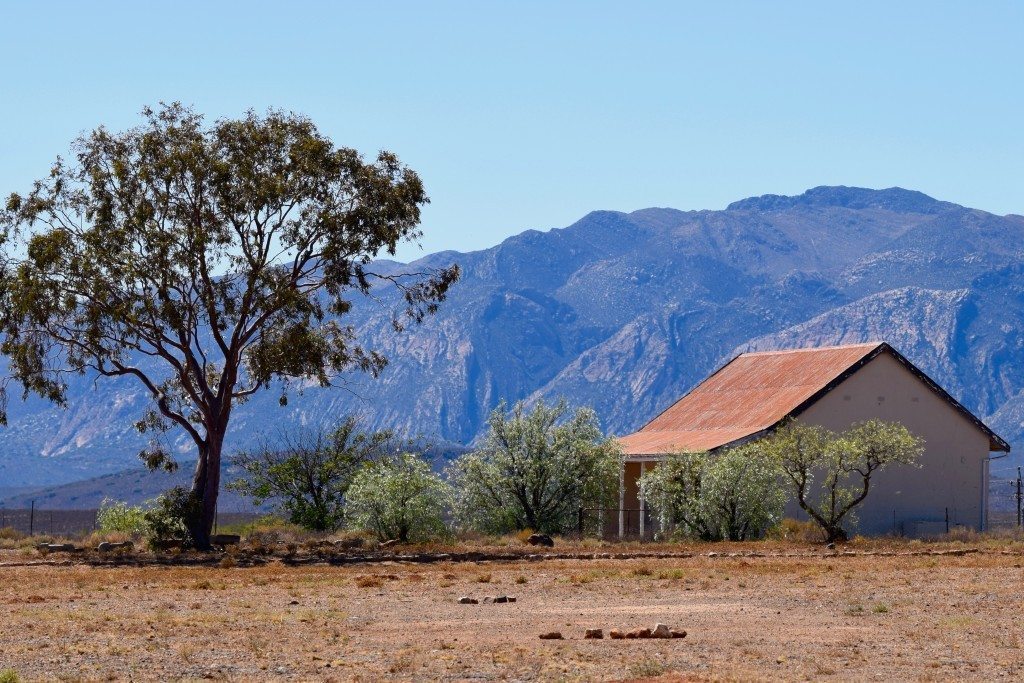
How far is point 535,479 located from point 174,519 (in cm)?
1195

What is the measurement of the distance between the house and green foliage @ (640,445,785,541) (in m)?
2.43

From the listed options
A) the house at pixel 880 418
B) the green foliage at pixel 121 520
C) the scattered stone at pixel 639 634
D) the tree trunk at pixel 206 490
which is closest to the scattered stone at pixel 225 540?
the tree trunk at pixel 206 490

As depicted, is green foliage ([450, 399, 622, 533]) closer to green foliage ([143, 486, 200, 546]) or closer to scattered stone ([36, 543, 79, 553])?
green foliage ([143, 486, 200, 546])

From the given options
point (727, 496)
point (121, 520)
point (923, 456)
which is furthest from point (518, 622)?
point (121, 520)

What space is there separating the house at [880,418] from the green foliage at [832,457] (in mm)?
2501

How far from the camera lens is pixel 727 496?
43469 mm

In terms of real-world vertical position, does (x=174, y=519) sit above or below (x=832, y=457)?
below

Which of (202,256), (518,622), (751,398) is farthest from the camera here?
(751,398)

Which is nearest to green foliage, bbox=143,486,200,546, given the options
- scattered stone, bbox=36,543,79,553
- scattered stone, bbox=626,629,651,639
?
scattered stone, bbox=36,543,79,553

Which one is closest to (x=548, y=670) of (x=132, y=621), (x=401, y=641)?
(x=401, y=641)

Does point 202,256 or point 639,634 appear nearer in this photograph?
point 639,634

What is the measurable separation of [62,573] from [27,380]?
31.4ft

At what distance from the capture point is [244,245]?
41.0 meters

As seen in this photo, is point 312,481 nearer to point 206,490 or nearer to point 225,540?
point 225,540
